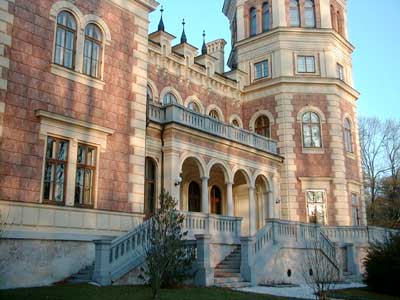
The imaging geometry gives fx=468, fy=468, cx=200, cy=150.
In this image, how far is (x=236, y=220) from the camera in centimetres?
1750

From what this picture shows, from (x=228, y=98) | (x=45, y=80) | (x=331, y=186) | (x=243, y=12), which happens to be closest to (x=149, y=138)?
(x=45, y=80)

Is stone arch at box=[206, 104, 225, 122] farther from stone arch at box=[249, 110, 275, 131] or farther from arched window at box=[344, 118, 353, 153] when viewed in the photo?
arched window at box=[344, 118, 353, 153]

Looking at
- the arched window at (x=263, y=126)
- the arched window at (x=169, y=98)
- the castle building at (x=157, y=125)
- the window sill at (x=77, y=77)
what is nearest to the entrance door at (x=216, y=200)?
the castle building at (x=157, y=125)

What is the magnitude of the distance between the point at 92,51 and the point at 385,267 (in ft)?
41.1

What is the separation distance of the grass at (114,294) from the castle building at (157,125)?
1.30 metres

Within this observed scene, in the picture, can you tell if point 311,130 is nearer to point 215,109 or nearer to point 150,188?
point 215,109

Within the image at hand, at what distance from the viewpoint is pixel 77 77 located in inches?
604

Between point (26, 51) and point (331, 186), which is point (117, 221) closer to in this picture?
point (26, 51)

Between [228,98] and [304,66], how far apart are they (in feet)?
16.2

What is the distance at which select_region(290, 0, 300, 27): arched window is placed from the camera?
2870 centimetres

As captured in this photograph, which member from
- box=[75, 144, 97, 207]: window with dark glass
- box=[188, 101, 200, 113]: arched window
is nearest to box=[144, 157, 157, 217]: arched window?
box=[75, 144, 97, 207]: window with dark glass

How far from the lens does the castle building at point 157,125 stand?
44.5ft

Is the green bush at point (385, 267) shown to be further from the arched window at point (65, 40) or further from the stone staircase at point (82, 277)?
the arched window at point (65, 40)

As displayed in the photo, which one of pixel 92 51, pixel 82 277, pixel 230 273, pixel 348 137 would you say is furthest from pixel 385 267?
pixel 348 137
